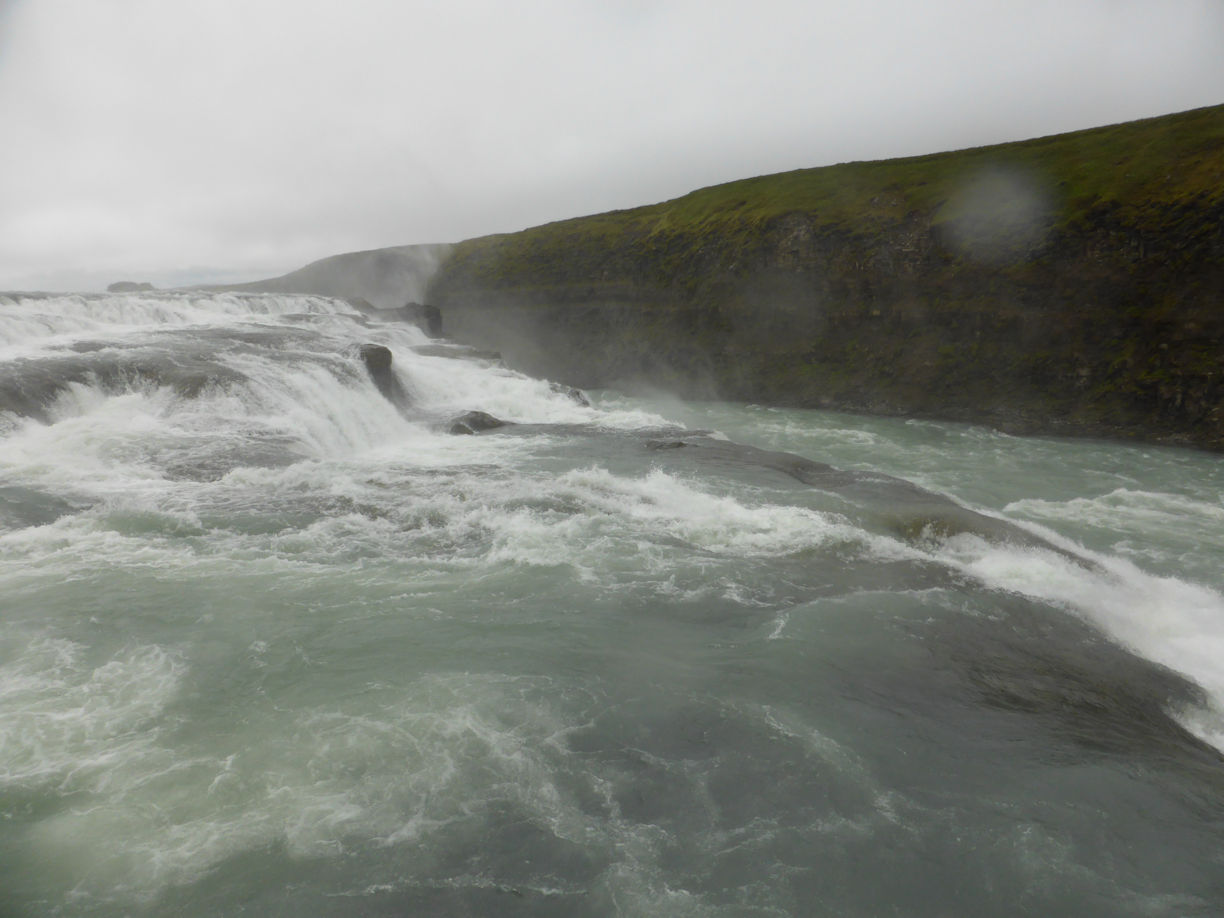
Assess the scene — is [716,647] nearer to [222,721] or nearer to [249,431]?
[222,721]

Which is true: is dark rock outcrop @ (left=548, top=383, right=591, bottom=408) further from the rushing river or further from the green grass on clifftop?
the green grass on clifftop

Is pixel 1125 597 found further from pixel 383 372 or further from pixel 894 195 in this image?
pixel 894 195

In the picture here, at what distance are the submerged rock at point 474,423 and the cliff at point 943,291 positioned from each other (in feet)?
71.9

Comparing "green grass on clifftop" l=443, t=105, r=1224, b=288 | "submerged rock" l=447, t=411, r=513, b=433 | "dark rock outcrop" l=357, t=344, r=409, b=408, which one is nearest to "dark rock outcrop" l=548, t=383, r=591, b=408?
"submerged rock" l=447, t=411, r=513, b=433

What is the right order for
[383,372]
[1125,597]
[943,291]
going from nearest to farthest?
[1125,597], [383,372], [943,291]

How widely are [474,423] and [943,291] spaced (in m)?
28.1

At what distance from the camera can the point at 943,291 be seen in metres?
39.0

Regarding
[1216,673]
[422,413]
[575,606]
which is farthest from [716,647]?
[422,413]

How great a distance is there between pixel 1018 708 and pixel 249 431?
21.4m

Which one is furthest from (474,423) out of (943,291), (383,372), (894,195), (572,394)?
(894,195)

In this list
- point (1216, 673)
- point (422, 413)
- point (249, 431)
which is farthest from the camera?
point (422, 413)

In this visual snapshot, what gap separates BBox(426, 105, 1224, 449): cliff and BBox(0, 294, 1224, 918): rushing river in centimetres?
1539

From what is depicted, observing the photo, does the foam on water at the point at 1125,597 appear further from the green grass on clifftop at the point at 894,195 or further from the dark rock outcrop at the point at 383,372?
the green grass on clifftop at the point at 894,195

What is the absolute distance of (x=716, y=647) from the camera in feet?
35.7
